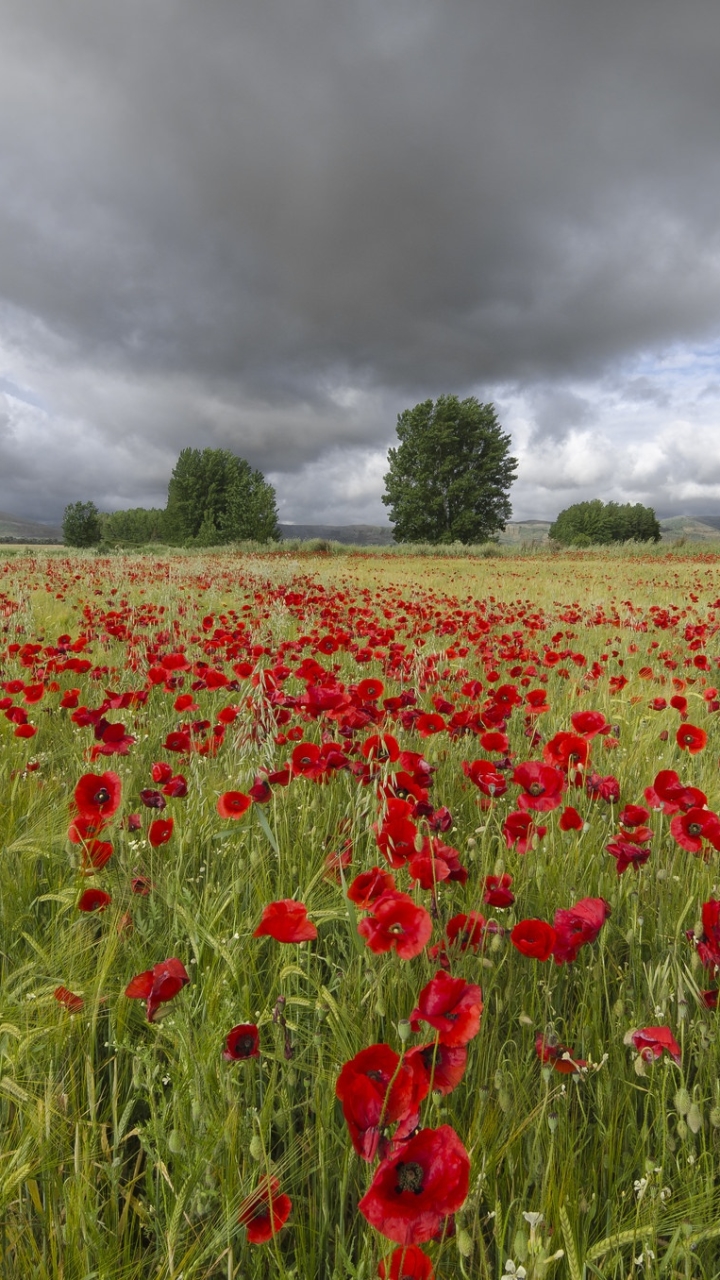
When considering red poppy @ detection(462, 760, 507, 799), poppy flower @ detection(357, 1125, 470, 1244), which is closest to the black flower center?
poppy flower @ detection(357, 1125, 470, 1244)

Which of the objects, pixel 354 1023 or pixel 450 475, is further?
pixel 450 475

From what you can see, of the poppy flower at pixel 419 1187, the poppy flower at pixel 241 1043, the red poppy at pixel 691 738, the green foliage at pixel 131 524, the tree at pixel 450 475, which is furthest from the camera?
the green foliage at pixel 131 524

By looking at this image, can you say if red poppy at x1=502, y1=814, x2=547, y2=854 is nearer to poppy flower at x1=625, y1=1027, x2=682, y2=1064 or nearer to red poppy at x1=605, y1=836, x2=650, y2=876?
red poppy at x1=605, y1=836, x2=650, y2=876

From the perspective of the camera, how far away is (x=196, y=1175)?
938 millimetres

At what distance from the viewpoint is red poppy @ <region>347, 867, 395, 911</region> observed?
3.61ft

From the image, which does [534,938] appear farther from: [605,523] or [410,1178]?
[605,523]

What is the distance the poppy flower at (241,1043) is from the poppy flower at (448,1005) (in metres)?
0.28

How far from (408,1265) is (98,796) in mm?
1142

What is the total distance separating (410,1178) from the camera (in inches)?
27.3

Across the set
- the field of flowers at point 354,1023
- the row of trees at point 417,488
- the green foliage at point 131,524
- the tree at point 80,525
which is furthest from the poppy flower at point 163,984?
the green foliage at point 131,524

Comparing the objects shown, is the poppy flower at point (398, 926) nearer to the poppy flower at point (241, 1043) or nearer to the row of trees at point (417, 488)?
the poppy flower at point (241, 1043)

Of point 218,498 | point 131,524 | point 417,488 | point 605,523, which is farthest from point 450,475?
point 131,524

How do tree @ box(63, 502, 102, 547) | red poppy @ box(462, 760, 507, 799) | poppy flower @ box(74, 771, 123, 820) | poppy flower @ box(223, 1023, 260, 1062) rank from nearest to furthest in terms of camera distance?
poppy flower @ box(223, 1023, 260, 1062) → poppy flower @ box(74, 771, 123, 820) → red poppy @ box(462, 760, 507, 799) → tree @ box(63, 502, 102, 547)

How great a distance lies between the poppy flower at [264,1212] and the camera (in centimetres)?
79
